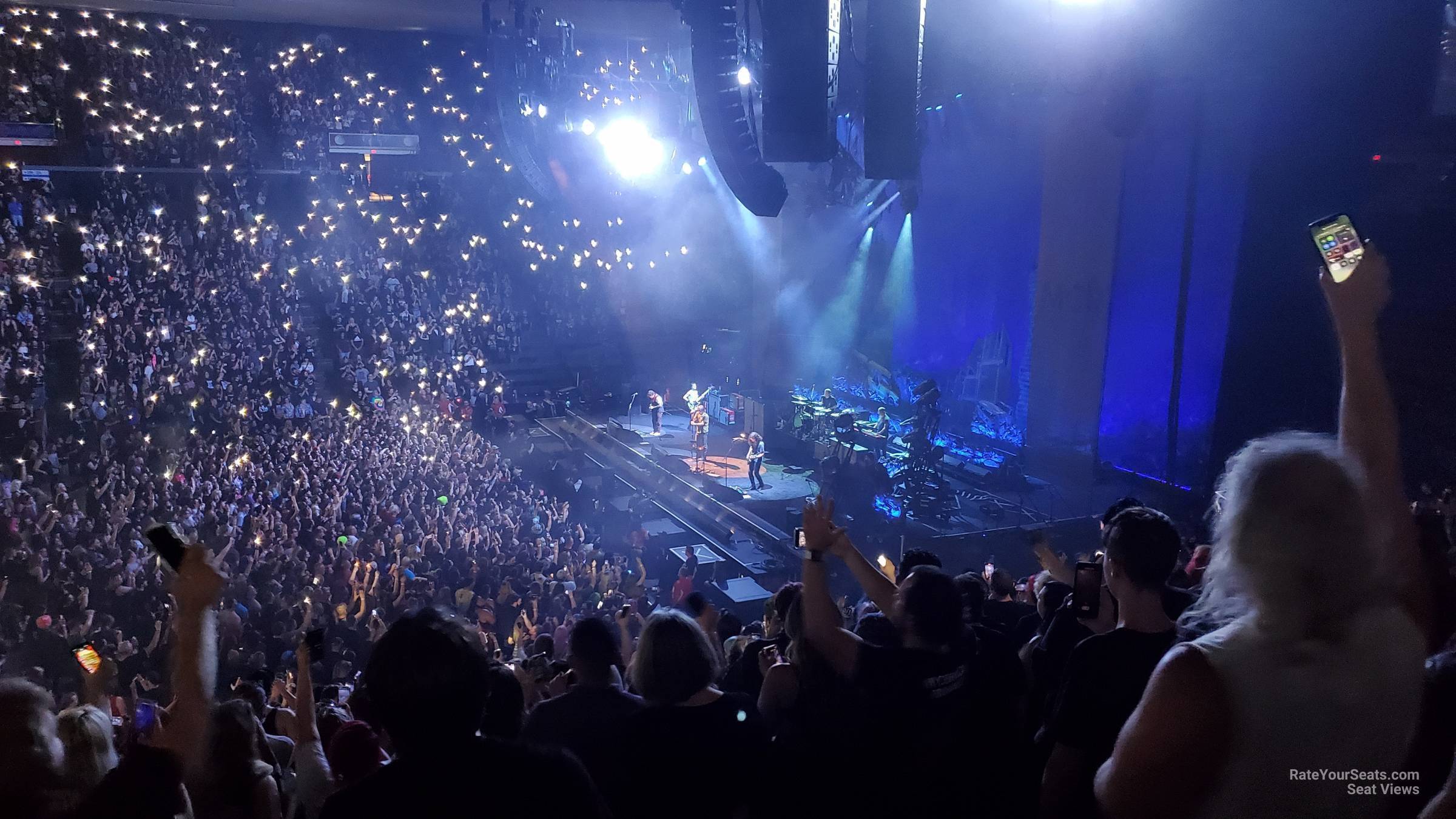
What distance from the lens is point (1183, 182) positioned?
424 inches

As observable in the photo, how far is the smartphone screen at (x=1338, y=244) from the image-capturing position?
191 cm

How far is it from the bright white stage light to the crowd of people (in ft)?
36.7

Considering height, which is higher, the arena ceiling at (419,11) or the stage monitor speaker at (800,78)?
the arena ceiling at (419,11)

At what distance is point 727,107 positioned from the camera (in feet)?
25.6

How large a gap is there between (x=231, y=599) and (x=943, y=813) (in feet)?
22.7

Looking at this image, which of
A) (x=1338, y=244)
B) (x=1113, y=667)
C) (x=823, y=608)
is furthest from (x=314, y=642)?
(x=1338, y=244)

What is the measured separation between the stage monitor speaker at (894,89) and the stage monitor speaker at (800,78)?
22.1 inches

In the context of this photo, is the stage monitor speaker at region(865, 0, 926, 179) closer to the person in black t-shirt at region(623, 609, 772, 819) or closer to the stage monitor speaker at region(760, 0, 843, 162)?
the stage monitor speaker at region(760, 0, 843, 162)

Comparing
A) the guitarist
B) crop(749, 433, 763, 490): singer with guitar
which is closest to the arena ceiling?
the guitarist

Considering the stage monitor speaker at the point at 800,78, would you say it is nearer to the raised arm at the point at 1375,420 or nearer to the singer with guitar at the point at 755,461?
the raised arm at the point at 1375,420

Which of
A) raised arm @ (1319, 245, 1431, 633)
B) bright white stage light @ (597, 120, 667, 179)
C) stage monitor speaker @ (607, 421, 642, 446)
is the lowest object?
stage monitor speaker @ (607, 421, 642, 446)

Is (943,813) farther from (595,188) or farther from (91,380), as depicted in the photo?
(595,188)

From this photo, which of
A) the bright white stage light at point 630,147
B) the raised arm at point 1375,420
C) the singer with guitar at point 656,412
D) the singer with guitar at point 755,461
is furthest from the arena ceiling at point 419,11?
the raised arm at point 1375,420

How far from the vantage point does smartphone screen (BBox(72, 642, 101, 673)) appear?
10.3ft
